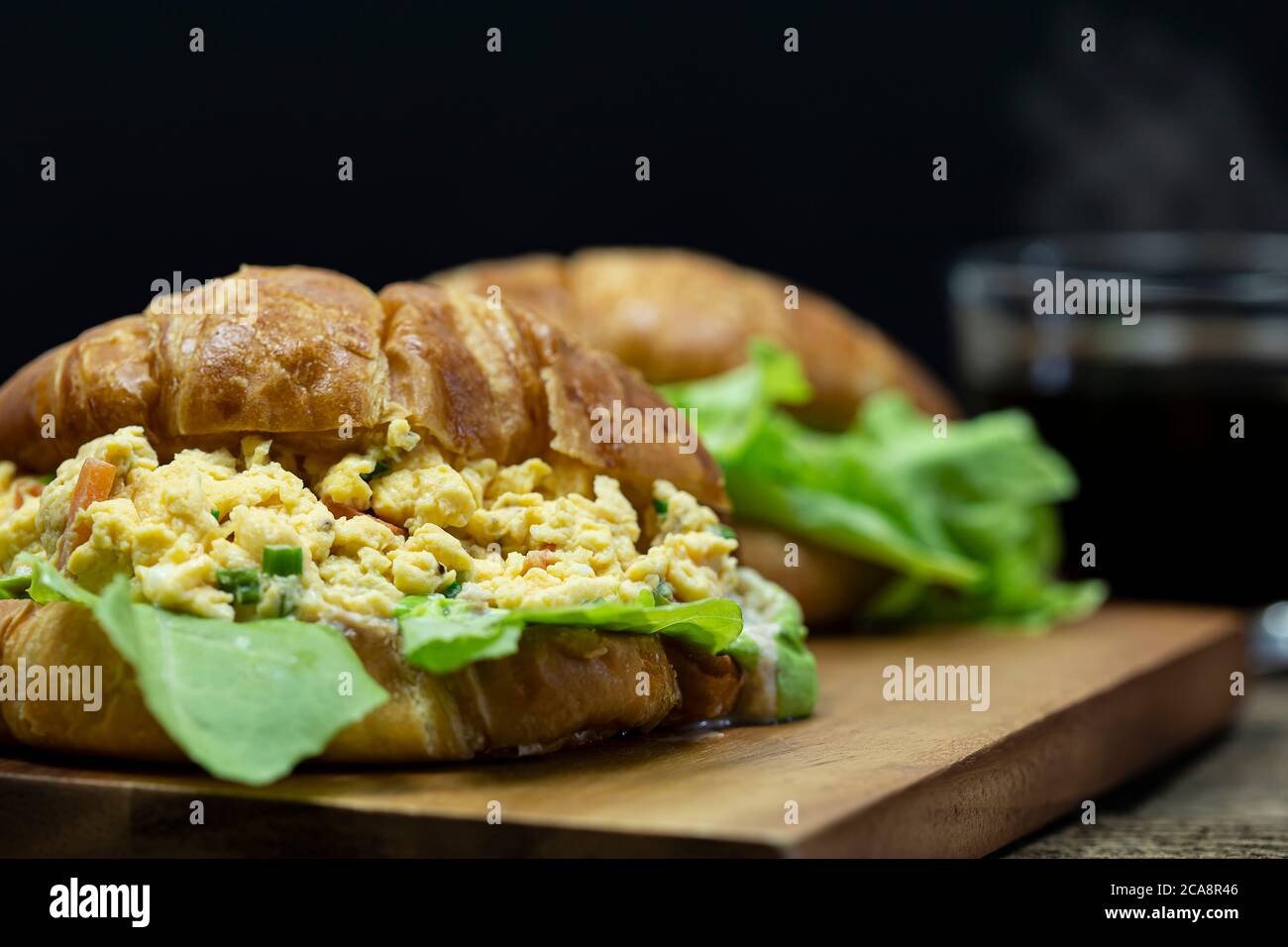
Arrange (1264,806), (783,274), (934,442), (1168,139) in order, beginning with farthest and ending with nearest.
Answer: (783,274), (1168,139), (934,442), (1264,806)

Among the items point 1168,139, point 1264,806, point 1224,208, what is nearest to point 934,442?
point 1264,806

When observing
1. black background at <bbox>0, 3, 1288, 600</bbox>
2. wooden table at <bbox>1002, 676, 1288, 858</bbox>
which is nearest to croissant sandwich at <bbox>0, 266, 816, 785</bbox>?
wooden table at <bbox>1002, 676, 1288, 858</bbox>

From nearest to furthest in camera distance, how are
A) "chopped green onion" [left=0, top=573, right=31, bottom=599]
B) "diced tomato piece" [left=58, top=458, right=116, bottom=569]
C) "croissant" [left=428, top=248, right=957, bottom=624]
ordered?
"diced tomato piece" [left=58, top=458, right=116, bottom=569]
"chopped green onion" [left=0, top=573, right=31, bottom=599]
"croissant" [left=428, top=248, right=957, bottom=624]

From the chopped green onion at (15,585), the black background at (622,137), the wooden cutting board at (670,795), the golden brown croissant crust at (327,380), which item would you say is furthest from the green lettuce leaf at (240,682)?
the black background at (622,137)

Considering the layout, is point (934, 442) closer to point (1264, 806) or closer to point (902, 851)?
point (1264, 806)

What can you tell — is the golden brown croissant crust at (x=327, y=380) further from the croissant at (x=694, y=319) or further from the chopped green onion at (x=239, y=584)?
the croissant at (x=694, y=319)

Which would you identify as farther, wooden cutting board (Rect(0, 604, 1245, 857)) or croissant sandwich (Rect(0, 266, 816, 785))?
croissant sandwich (Rect(0, 266, 816, 785))

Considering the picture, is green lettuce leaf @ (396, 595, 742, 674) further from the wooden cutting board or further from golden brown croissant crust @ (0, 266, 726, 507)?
golden brown croissant crust @ (0, 266, 726, 507)
